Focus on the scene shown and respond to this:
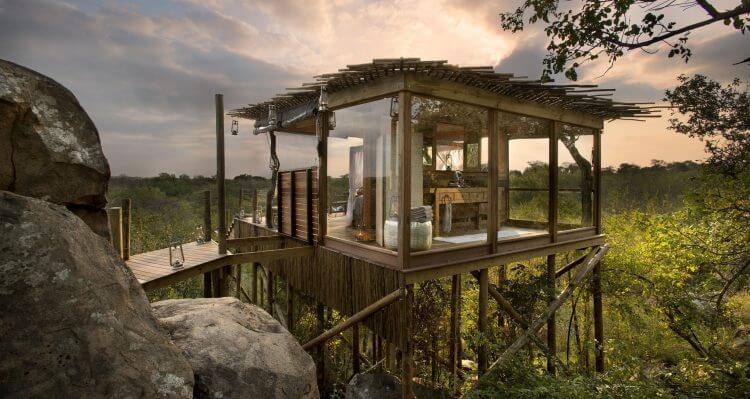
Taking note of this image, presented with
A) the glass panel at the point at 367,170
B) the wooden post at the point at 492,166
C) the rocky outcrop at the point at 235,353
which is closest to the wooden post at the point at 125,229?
the rocky outcrop at the point at 235,353

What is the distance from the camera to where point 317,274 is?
6.86 m

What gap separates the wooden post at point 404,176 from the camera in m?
4.86

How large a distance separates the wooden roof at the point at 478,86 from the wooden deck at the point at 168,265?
2948 mm

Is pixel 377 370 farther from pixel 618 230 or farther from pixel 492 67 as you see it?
pixel 618 230

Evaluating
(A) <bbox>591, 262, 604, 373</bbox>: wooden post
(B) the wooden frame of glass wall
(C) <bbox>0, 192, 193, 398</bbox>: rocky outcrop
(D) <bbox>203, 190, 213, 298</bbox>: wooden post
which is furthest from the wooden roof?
(A) <bbox>591, 262, 604, 373</bbox>: wooden post

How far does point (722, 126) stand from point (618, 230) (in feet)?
21.8

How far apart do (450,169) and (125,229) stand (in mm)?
6133

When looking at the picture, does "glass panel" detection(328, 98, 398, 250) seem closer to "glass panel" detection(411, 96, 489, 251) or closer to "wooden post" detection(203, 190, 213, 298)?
"glass panel" detection(411, 96, 489, 251)

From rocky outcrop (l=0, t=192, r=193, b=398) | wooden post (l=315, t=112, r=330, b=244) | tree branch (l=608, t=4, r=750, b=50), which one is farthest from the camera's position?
wooden post (l=315, t=112, r=330, b=244)

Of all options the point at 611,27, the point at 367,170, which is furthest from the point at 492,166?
the point at 611,27

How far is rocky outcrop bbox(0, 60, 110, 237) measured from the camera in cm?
239

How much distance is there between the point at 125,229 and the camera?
18.0 feet

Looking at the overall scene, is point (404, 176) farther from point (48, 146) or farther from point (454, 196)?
point (48, 146)

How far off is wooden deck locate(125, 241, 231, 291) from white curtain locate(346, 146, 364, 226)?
8.93 feet
